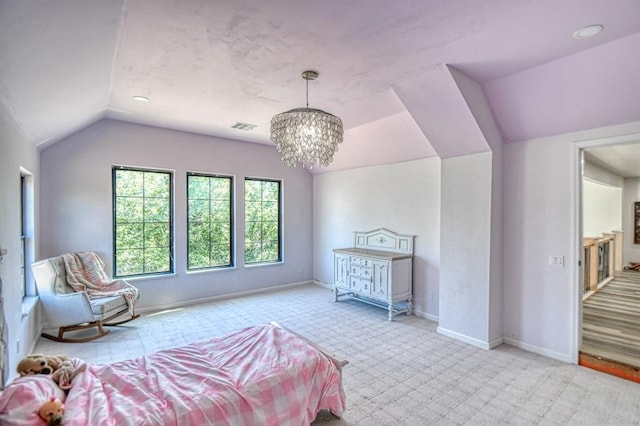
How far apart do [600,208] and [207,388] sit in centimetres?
905

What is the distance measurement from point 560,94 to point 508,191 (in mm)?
1131

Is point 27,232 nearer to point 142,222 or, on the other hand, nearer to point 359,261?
point 142,222

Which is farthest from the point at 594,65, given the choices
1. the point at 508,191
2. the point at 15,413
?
the point at 15,413

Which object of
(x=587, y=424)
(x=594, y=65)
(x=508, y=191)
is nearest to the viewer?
(x=587, y=424)

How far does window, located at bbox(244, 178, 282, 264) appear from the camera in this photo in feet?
19.6

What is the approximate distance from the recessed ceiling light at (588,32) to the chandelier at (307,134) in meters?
1.86

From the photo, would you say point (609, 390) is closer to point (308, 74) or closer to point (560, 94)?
point (560, 94)

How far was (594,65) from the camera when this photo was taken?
2.64 m

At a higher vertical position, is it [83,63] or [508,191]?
[83,63]

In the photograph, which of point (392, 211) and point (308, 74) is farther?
point (392, 211)

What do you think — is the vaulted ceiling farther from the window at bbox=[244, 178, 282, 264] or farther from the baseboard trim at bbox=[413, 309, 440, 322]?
the baseboard trim at bbox=[413, 309, 440, 322]

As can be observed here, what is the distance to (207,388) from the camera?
182 centimetres

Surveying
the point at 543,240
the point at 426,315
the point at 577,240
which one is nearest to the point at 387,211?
the point at 426,315

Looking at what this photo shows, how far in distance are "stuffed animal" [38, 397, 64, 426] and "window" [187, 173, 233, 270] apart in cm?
396
